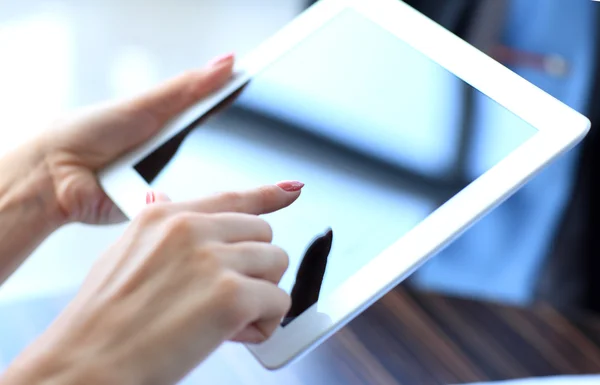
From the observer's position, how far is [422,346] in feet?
2.55

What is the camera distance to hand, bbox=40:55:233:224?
0.65m

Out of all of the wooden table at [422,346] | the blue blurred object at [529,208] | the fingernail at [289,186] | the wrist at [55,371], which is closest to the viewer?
the wrist at [55,371]

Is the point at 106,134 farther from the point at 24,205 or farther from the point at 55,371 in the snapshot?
the point at 55,371

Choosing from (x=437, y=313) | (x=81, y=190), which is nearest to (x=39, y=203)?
(x=81, y=190)

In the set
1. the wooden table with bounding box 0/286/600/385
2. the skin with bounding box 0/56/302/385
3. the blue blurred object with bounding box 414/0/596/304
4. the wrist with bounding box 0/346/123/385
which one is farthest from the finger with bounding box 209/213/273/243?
the blue blurred object with bounding box 414/0/596/304

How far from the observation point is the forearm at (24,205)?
2.09ft

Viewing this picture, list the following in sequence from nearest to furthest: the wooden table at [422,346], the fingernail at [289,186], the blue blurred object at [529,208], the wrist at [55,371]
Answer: the wrist at [55,371] → the fingernail at [289,186] → the wooden table at [422,346] → the blue blurred object at [529,208]

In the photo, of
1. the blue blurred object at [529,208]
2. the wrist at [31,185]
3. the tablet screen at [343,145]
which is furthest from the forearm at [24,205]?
the blue blurred object at [529,208]

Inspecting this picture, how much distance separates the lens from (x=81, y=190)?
65 centimetres

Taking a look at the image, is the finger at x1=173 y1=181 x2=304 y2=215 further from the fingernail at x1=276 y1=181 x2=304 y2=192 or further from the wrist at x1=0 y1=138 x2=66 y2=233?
the wrist at x1=0 y1=138 x2=66 y2=233

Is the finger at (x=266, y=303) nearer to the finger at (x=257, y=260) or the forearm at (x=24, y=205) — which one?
the finger at (x=257, y=260)

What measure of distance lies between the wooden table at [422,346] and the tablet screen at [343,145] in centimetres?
19

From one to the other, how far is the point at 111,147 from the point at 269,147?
0.14 metres

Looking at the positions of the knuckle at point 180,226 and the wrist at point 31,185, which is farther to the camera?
the wrist at point 31,185
